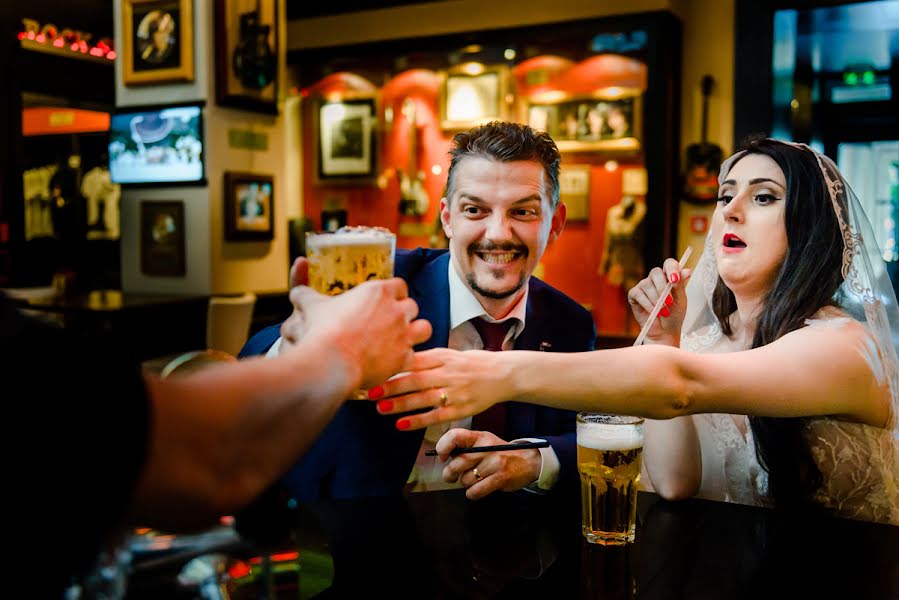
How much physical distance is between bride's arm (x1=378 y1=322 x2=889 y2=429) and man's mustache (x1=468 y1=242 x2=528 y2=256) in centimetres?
77

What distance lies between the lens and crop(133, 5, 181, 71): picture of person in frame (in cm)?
553

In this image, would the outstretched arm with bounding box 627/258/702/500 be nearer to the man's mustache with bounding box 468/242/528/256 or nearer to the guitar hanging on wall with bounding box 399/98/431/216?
the man's mustache with bounding box 468/242/528/256

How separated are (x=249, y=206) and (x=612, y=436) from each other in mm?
4763

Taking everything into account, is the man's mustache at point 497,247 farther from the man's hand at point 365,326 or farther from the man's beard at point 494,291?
the man's hand at point 365,326

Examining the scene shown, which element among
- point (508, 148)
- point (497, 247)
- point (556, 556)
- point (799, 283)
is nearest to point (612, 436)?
point (556, 556)

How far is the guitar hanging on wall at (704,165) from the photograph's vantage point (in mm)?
5762

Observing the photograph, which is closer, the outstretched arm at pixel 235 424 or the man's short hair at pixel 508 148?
the outstretched arm at pixel 235 424

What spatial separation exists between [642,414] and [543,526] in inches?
12.8

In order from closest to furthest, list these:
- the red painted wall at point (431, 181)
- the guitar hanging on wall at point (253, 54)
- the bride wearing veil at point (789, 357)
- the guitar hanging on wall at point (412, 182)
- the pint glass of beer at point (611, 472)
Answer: the pint glass of beer at point (611, 472), the bride wearing veil at point (789, 357), the guitar hanging on wall at point (253, 54), the red painted wall at point (431, 181), the guitar hanging on wall at point (412, 182)

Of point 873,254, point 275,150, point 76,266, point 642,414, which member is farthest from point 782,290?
point 76,266

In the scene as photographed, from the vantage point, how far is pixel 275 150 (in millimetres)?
6102

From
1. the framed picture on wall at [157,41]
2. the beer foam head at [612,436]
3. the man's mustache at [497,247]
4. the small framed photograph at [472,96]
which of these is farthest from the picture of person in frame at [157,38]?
the beer foam head at [612,436]

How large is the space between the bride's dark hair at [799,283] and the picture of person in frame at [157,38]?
4.69 metres

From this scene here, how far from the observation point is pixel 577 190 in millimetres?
6168
